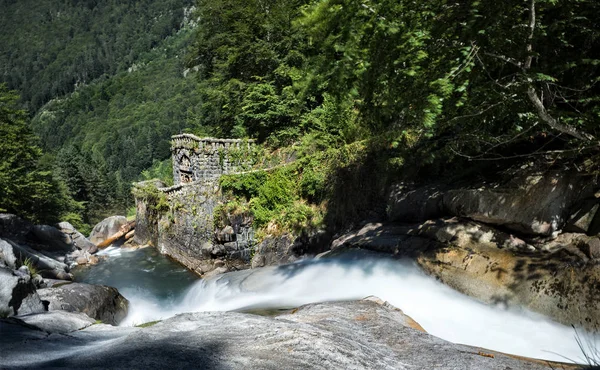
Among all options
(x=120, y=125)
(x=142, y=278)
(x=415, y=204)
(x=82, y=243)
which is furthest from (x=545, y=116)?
(x=120, y=125)

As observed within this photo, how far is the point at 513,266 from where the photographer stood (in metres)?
6.73

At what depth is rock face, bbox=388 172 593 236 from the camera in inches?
272

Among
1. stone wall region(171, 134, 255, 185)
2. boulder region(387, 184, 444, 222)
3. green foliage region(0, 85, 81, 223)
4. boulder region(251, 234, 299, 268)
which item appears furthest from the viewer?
green foliage region(0, 85, 81, 223)

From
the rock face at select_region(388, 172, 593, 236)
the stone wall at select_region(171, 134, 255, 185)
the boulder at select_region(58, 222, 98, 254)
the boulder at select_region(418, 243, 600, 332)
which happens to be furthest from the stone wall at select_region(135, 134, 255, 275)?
the boulder at select_region(418, 243, 600, 332)

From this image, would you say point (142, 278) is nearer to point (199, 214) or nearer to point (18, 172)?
point (199, 214)

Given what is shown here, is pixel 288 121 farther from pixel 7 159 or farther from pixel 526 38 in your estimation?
pixel 7 159

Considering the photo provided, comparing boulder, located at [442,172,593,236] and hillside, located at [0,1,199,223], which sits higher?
hillside, located at [0,1,199,223]

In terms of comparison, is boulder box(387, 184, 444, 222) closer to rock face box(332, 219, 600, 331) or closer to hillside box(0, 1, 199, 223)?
rock face box(332, 219, 600, 331)

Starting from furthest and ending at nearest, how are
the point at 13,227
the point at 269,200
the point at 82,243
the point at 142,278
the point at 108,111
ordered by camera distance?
the point at 108,111
the point at 82,243
the point at 13,227
the point at 142,278
the point at 269,200

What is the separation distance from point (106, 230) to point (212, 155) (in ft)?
59.1

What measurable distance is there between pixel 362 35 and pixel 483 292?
5.37 m

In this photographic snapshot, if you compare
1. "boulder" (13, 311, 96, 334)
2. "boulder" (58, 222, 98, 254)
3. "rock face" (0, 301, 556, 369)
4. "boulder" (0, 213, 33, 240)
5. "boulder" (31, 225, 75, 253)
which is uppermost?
"rock face" (0, 301, 556, 369)

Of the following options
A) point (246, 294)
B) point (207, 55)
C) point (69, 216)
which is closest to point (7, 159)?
point (69, 216)

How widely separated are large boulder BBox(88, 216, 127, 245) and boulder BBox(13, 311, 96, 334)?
99.1 feet
